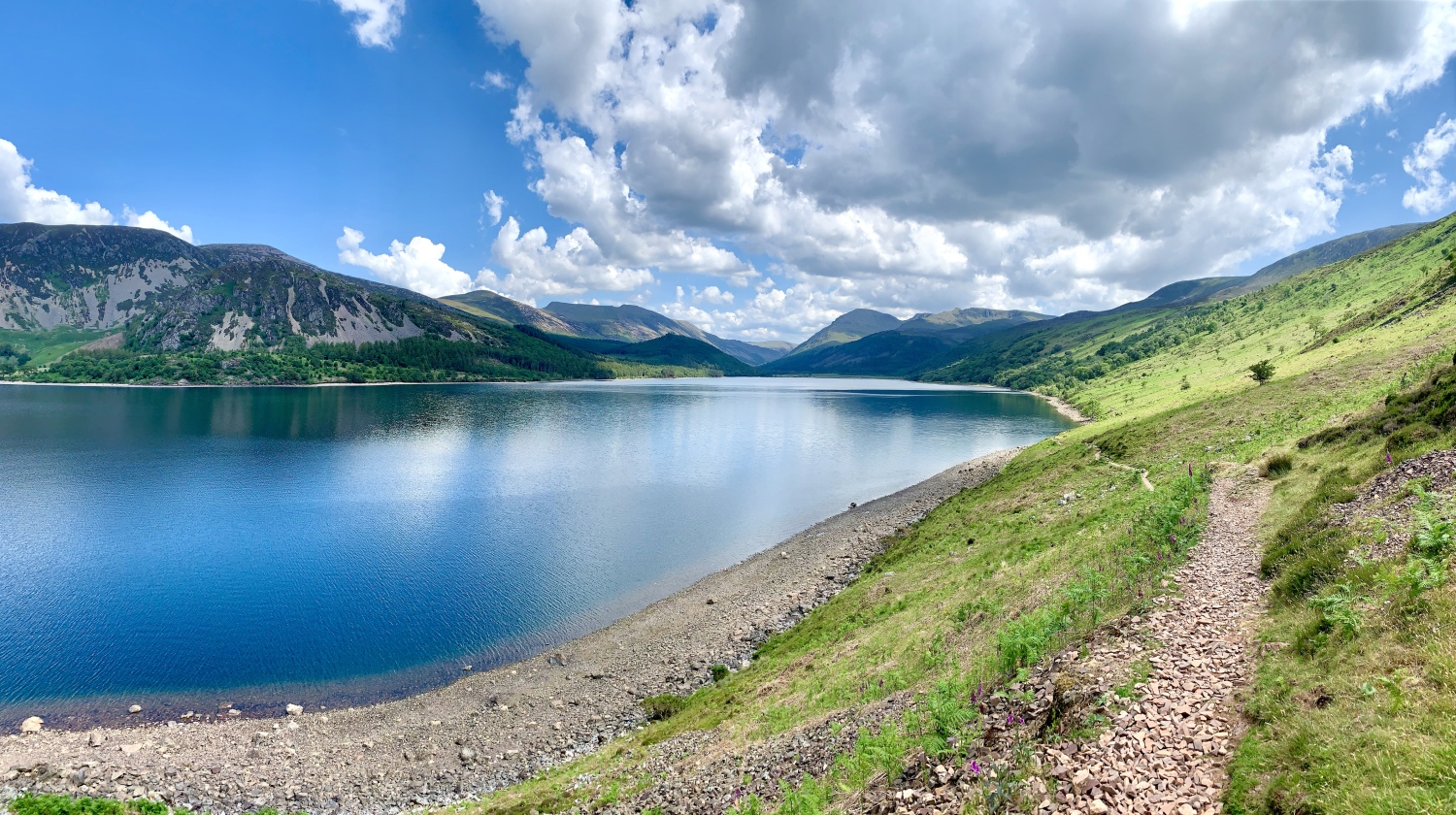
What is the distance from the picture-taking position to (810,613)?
3741 cm

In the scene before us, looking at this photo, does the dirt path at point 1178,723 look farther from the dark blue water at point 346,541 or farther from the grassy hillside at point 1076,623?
the dark blue water at point 346,541

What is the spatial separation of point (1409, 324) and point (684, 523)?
79.1m

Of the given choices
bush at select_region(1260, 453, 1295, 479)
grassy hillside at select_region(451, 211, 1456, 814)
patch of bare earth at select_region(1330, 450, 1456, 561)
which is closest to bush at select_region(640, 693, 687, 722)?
grassy hillside at select_region(451, 211, 1456, 814)

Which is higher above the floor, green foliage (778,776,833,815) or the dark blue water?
green foliage (778,776,833,815)

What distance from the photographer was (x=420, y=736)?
A: 27.0 meters

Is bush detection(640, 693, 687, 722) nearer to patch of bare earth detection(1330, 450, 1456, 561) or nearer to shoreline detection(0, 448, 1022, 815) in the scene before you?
shoreline detection(0, 448, 1022, 815)

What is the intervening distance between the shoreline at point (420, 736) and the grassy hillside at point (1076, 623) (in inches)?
122

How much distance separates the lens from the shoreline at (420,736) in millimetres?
22953

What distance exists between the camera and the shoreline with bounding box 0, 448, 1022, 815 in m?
23.0

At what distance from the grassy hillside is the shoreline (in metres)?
3.10

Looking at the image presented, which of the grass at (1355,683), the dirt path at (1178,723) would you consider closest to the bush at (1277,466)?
the grass at (1355,683)

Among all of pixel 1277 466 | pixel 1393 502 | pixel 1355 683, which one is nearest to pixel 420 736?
pixel 1355 683

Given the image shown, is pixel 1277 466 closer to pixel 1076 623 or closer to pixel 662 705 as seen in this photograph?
pixel 1076 623

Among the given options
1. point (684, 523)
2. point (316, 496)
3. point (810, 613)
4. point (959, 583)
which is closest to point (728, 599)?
point (810, 613)
